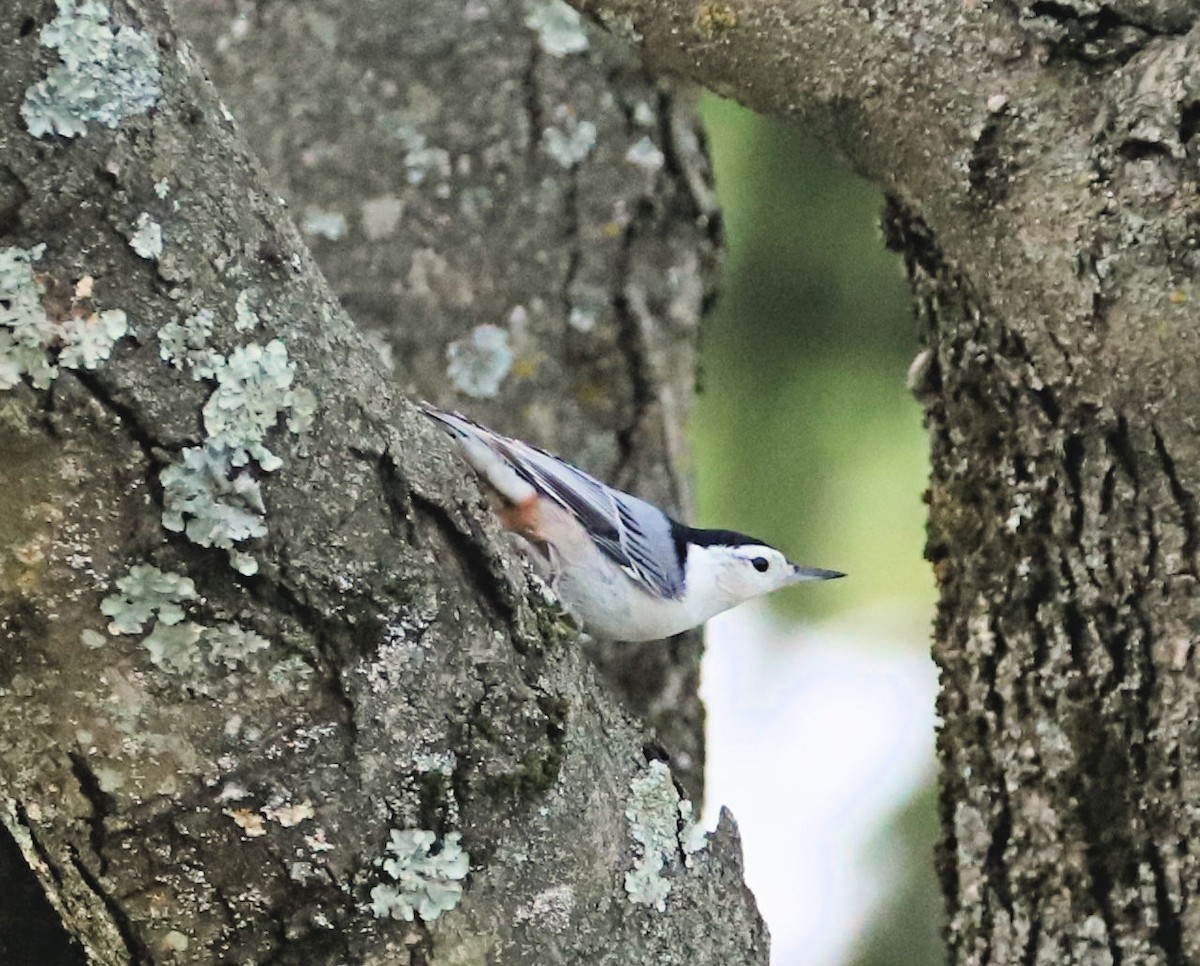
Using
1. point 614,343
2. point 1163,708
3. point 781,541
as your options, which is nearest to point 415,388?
point 614,343

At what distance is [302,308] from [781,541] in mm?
1679

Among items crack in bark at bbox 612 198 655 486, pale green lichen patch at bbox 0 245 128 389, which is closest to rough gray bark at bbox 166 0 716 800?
crack in bark at bbox 612 198 655 486

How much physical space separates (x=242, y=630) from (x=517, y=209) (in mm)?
1442

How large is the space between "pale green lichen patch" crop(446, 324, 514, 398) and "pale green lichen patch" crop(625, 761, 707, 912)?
106 cm

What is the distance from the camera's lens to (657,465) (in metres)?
2.27

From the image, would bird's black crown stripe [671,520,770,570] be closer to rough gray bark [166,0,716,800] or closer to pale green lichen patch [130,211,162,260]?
rough gray bark [166,0,716,800]

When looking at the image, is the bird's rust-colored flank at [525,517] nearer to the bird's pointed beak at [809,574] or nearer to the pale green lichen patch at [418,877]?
the bird's pointed beak at [809,574]

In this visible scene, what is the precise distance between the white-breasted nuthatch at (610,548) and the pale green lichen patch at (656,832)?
0.55m

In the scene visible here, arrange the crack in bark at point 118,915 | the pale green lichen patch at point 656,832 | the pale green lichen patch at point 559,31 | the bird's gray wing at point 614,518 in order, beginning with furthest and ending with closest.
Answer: the pale green lichen patch at point 559,31 → the bird's gray wing at point 614,518 → the pale green lichen patch at point 656,832 → the crack in bark at point 118,915

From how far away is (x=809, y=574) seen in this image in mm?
2467

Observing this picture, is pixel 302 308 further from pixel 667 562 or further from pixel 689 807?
pixel 667 562

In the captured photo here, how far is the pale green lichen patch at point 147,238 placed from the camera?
923 millimetres

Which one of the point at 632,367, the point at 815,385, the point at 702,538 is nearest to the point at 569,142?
the point at 632,367

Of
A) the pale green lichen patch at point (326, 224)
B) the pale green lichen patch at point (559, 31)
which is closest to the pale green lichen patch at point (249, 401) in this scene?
the pale green lichen patch at point (326, 224)
